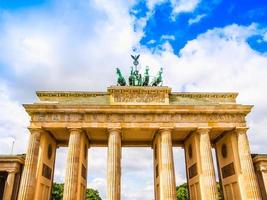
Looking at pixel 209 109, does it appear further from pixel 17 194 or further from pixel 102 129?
pixel 17 194

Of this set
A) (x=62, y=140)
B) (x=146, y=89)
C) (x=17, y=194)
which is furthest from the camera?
(x=62, y=140)

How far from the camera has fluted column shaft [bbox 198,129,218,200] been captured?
83.6 ft

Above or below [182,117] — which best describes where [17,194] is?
below

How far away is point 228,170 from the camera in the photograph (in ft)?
98.6

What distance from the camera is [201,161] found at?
89.9 feet

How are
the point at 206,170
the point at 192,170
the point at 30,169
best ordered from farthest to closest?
the point at 192,170 < the point at 206,170 < the point at 30,169

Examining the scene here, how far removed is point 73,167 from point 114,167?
4269 mm

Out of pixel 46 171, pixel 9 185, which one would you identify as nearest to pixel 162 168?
pixel 46 171

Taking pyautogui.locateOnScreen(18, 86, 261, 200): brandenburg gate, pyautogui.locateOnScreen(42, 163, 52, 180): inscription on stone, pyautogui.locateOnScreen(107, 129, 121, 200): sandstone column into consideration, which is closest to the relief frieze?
pyautogui.locateOnScreen(18, 86, 261, 200): brandenburg gate

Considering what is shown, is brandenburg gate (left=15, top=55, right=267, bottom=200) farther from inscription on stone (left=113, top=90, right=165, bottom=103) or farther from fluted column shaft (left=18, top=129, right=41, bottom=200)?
inscription on stone (left=113, top=90, right=165, bottom=103)

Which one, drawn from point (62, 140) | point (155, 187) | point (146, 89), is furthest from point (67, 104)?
point (155, 187)

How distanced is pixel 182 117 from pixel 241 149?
7.21m

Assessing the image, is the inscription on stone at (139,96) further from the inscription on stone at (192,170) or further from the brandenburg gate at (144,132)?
the inscription on stone at (192,170)

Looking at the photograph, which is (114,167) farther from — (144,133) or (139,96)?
(139,96)
